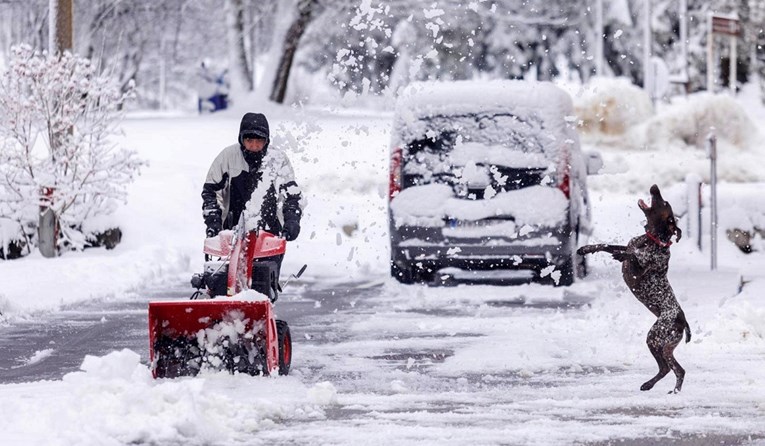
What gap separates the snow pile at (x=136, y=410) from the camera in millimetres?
7668

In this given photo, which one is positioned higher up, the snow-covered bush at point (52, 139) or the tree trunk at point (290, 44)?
the tree trunk at point (290, 44)

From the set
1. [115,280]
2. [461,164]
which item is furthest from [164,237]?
[461,164]

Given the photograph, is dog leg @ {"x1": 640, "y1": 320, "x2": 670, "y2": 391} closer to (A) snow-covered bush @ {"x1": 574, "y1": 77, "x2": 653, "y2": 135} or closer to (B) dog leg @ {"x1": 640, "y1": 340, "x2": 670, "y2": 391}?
(B) dog leg @ {"x1": 640, "y1": 340, "x2": 670, "y2": 391}

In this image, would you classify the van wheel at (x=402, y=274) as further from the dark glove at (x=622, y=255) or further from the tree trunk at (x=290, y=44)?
the tree trunk at (x=290, y=44)

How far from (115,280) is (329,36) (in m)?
33.9

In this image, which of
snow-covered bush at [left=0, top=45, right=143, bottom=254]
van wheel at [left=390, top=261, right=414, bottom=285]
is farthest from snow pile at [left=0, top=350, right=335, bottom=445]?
snow-covered bush at [left=0, top=45, right=143, bottom=254]

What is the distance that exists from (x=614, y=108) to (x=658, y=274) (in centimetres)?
4184

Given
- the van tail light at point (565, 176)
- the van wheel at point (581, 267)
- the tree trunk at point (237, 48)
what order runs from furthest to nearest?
the tree trunk at point (237, 48) → the van wheel at point (581, 267) → the van tail light at point (565, 176)

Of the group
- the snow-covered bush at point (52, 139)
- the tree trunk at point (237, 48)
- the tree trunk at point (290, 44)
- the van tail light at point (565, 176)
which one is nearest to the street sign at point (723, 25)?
the tree trunk at point (290, 44)

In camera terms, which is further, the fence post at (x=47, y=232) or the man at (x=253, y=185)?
the fence post at (x=47, y=232)

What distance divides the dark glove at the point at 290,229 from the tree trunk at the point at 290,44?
30.7 meters

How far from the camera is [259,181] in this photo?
10578 mm

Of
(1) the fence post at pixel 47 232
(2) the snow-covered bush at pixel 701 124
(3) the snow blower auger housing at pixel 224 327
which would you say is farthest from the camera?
(2) the snow-covered bush at pixel 701 124

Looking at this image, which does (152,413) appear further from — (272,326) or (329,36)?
(329,36)
